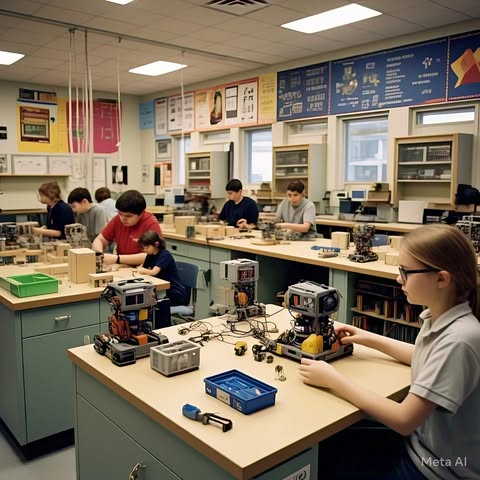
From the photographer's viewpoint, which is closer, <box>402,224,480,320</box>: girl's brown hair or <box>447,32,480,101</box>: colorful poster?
<box>402,224,480,320</box>: girl's brown hair

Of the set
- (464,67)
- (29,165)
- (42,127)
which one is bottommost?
(29,165)

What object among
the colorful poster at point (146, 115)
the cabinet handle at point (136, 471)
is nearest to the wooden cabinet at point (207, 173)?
the colorful poster at point (146, 115)

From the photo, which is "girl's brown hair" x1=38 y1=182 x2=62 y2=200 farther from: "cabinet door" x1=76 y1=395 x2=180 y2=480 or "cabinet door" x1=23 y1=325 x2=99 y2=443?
"cabinet door" x1=76 y1=395 x2=180 y2=480

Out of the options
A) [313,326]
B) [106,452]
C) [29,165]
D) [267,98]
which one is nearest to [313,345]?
[313,326]

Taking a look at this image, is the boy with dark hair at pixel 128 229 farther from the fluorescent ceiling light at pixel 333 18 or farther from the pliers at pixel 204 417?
the fluorescent ceiling light at pixel 333 18

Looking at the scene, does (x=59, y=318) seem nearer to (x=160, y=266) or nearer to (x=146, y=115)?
(x=160, y=266)

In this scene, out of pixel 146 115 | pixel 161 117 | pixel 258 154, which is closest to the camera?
pixel 258 154

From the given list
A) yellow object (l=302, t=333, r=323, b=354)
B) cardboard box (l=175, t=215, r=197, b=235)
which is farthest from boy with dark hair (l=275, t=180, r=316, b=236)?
yellow object (l=302, t=333, r=323, b=354)

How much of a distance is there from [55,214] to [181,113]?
4305 mm

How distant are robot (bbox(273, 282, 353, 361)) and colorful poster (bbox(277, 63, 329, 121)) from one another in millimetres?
5141

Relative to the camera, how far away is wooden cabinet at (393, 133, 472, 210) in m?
5.05

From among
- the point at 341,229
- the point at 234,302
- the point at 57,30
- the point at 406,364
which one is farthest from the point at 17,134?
the point at 406,364

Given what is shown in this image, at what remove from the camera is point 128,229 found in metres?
3.65

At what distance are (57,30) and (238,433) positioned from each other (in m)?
5.19
